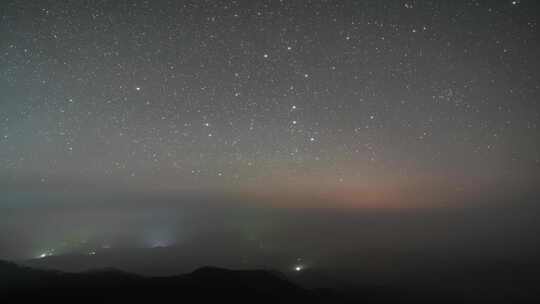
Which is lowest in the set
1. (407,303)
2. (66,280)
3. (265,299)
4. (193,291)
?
(407,303)

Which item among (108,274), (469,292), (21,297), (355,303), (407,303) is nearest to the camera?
(21,297)

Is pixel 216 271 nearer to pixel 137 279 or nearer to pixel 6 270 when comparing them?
pixel 137 279

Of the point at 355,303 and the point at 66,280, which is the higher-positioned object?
the point at 66,280

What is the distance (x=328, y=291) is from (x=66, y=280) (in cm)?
6906

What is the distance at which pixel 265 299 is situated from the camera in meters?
59.5

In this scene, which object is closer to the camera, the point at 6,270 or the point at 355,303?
Answer: the point at 6,270

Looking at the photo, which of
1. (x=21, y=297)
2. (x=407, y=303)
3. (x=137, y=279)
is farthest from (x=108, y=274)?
(x=407, y=303)

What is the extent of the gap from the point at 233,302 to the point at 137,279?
17649 millimetres

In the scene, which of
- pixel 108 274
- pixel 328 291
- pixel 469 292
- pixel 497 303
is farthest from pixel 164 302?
pixel 469 292

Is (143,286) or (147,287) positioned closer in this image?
(147,287)

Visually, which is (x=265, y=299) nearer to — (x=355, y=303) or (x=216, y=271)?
(x=216, y=271)

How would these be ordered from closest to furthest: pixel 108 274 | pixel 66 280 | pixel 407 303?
pixel 66 280
pixel 108 274
pixel 407 303

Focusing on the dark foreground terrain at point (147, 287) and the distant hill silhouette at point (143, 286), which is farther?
the distant hill silhouette at point (143, 286)

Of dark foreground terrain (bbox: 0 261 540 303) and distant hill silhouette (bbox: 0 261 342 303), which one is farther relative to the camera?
distant hill silhouette (bbox: 0 261 342 303)
